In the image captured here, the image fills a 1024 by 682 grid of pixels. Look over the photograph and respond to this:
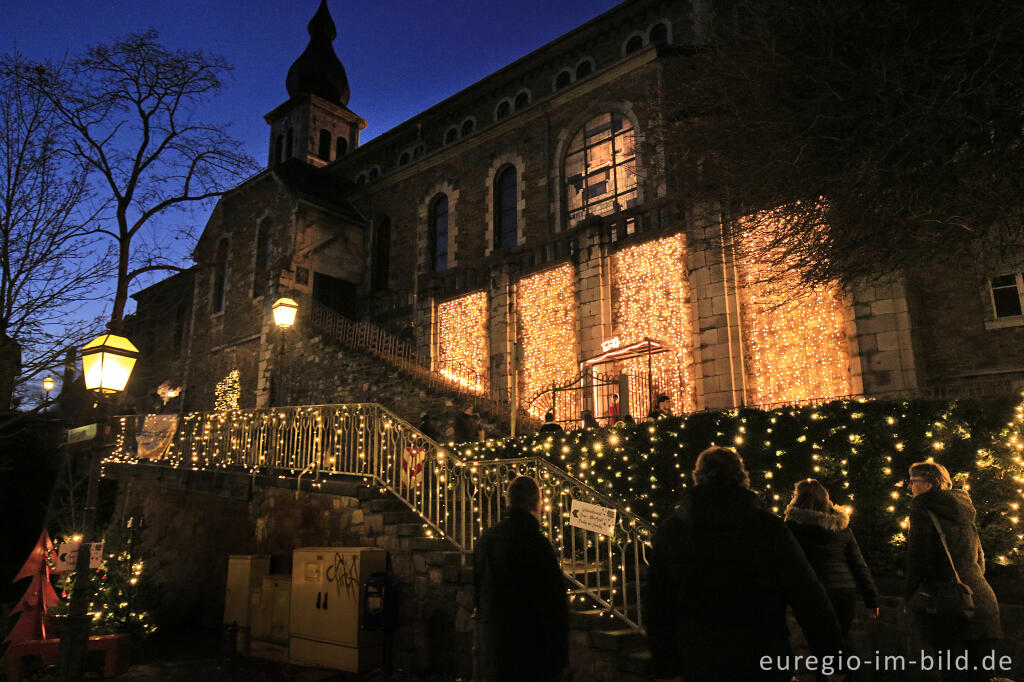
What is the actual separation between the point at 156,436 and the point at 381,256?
Answer: 45.9 ft

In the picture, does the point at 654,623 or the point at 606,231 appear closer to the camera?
the point at 654,623

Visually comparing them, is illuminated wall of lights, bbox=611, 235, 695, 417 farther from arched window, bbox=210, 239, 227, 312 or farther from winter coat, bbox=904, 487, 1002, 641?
arched window, bbox=210, 239, 227, 312

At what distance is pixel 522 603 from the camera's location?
13.4ft

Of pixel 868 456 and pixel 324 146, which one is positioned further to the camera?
pixel 324 146

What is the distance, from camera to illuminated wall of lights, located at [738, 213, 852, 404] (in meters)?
14.4

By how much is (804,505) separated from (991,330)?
11.4 meters

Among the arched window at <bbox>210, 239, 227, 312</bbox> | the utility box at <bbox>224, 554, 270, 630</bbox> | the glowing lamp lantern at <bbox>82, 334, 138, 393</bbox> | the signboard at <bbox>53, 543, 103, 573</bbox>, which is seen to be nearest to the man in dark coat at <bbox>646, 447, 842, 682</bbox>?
the glowing lamp lantern at <bbox>82, 334, 138, 393</bbox>

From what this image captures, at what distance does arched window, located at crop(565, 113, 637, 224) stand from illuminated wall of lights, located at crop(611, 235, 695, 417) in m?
2.66

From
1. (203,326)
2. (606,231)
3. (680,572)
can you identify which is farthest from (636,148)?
(203,326)

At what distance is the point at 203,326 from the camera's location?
28.9 meters

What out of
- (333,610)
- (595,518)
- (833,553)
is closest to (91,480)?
(333,610)

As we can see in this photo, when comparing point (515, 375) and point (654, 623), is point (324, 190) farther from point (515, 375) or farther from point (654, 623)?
point (654, 623)

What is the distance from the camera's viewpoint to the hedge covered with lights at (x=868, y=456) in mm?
6930

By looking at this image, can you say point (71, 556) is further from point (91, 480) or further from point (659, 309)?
point (659, 309)
